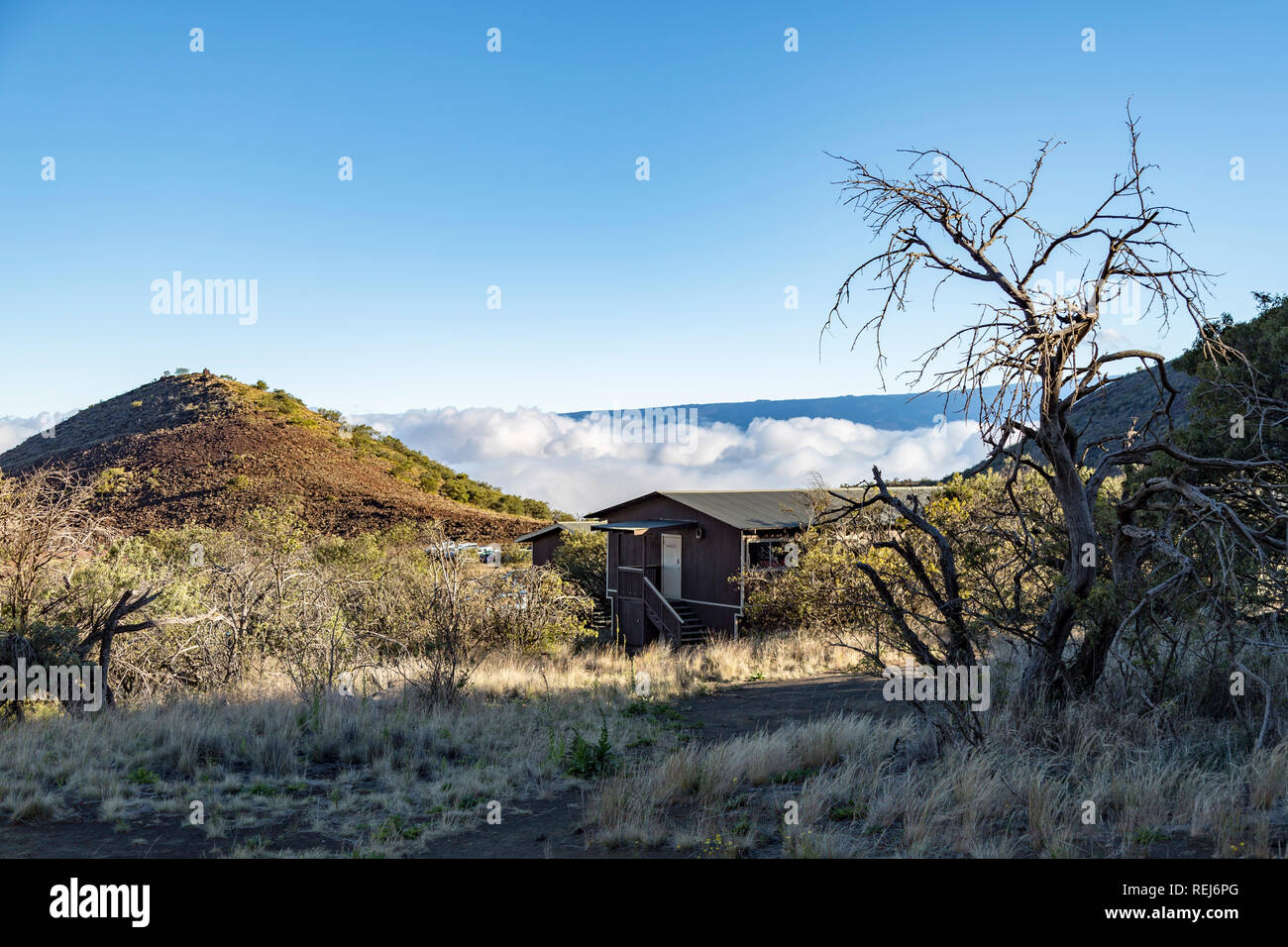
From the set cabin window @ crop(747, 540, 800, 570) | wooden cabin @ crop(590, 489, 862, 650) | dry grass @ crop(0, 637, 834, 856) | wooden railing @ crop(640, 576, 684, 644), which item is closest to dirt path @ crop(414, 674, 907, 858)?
dry grass @ crop(0, 637, 834, 856)

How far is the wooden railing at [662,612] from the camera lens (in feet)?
81.6

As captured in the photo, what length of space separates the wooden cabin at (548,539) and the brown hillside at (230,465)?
70.1ft

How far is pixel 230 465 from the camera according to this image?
63531 millimetres

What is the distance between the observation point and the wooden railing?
81.6 feet

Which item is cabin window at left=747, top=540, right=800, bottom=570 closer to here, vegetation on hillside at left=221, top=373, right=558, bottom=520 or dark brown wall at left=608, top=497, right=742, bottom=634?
dark brown wall at left=608, top=497, right=742, bottom=634

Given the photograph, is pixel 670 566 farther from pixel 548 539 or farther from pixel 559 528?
pixel 548 539

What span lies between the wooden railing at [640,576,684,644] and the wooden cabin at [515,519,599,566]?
28.6 feet

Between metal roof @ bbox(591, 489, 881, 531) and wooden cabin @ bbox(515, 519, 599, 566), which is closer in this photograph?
metal roof @ bbox(591, 489, 881, 531)

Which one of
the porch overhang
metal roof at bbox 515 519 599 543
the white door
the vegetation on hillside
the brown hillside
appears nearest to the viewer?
the porch overhang

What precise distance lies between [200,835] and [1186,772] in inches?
279

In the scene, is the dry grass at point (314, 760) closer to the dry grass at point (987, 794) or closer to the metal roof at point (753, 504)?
the dry grass at point (987, 794)

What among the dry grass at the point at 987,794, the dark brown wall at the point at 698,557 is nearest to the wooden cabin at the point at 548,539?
the dark brown wall at the point at 698,557

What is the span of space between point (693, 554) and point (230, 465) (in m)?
49.7
